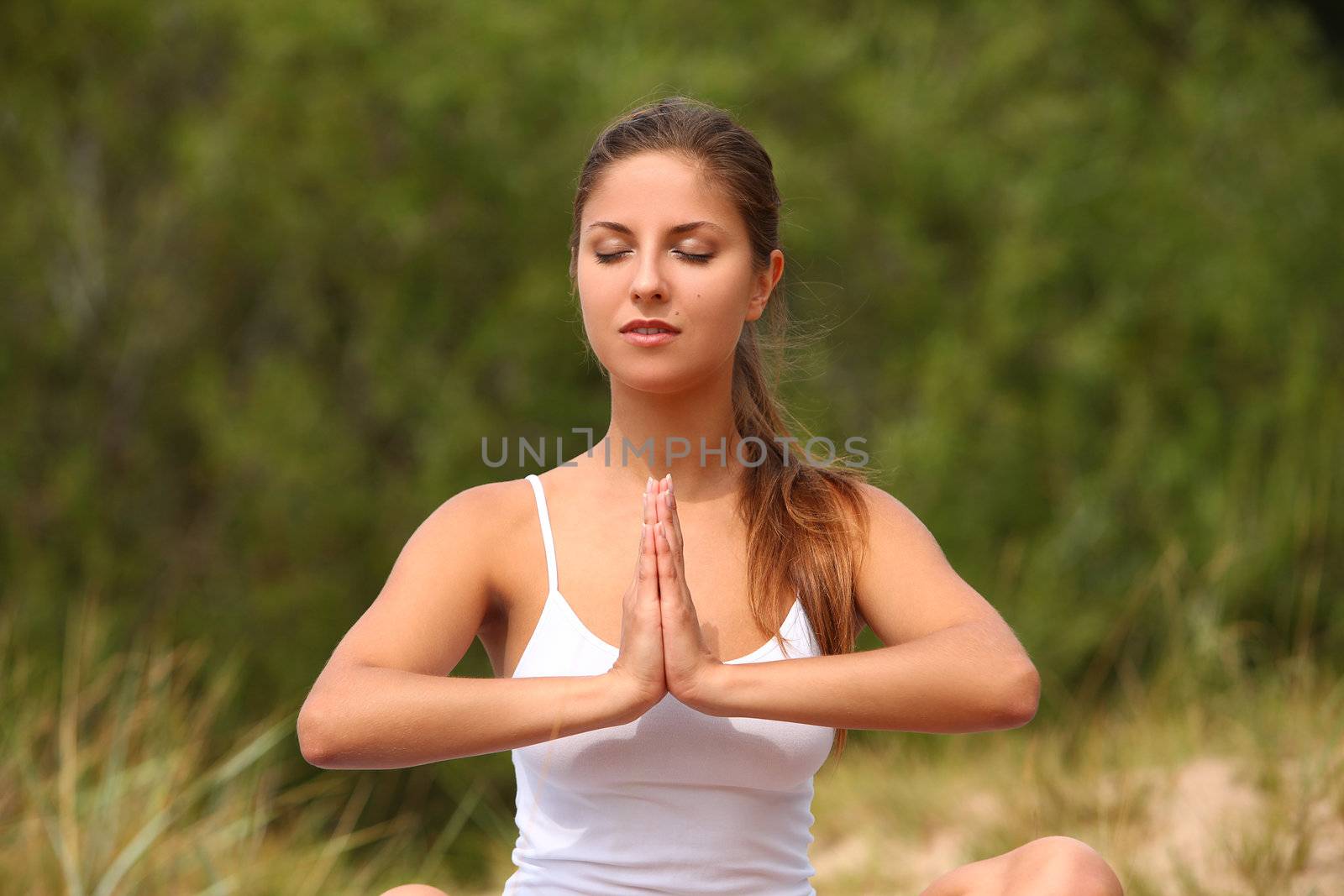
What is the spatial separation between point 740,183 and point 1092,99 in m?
9.10

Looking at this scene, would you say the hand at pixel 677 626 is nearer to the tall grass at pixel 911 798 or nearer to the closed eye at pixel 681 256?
the closed eye at pixel 681 256

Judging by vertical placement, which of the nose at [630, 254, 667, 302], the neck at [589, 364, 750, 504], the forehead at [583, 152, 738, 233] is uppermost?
the forehead at [583, 152, 738, 233]

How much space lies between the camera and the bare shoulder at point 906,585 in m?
2.37

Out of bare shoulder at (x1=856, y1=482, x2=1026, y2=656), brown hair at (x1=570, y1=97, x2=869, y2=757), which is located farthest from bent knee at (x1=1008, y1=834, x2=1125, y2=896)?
brown hair at (x1=570, y1=97, x2=869, y2=757)

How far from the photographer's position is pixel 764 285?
2590 millimetres

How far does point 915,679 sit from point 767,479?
500mm

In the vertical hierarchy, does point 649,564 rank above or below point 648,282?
below

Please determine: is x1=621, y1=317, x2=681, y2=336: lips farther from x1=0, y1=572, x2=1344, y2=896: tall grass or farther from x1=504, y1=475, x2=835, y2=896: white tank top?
x1=0, y1=572, x2=1344, y2=896: tall grass

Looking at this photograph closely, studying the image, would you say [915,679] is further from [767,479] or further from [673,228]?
[673,228]

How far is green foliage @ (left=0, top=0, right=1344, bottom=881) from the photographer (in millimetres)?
8328

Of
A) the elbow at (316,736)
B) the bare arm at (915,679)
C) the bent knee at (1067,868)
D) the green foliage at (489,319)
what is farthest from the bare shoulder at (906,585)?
the green foliage at (489,319)

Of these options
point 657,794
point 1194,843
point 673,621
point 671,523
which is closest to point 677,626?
point 673,621

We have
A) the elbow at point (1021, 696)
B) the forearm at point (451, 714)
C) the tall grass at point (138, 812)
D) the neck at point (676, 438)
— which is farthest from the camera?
the tall grass at point (138, 812)

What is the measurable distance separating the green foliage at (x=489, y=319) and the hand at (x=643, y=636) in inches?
218
